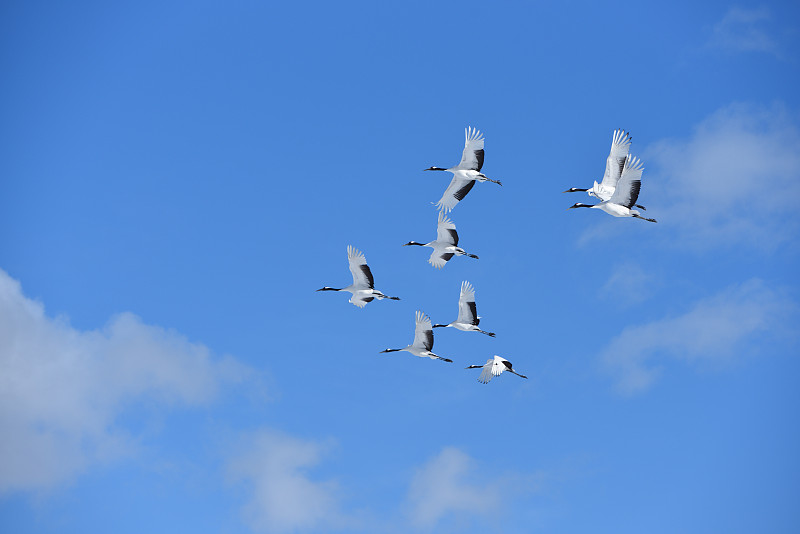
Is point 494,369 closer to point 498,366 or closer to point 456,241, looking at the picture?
point 498,366

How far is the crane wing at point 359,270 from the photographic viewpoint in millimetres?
50562

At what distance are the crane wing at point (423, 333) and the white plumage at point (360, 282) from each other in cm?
361

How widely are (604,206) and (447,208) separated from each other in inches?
356

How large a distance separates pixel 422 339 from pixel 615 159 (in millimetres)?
14389

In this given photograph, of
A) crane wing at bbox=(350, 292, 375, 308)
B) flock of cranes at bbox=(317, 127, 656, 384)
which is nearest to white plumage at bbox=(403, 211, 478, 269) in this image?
flock of cranes at bbox=(317, 127, 656, 384)

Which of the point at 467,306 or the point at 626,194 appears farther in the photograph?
the point at 467,306

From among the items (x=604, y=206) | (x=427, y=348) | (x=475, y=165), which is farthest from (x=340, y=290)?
(x=604, y=206)

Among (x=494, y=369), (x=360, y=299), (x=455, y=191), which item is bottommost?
(x=494, y=369)

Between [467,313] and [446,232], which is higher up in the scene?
[446,232]

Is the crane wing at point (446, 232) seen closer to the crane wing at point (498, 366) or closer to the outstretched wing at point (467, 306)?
the outstretched wing at point (467, 306)

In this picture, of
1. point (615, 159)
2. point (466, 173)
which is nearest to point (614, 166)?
point (615, 159)

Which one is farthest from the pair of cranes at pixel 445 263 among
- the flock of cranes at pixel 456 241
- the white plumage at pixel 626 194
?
the white plumage at pixel 626 194

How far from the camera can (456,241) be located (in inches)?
2053

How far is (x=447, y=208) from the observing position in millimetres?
50469
